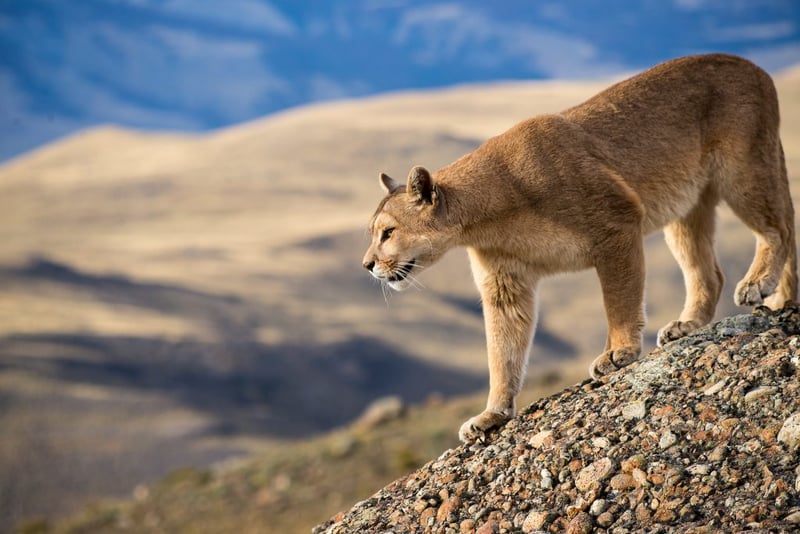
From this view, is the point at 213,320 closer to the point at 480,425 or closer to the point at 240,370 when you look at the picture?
the point at 240,370

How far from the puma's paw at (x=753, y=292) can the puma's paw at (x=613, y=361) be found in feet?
3.96

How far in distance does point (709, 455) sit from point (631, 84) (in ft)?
14.8

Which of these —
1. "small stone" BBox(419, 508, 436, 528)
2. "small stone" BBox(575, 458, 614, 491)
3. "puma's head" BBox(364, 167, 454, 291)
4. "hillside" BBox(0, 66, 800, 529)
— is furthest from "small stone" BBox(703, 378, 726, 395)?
"hillside" BBox(0, 66, 800, 529)

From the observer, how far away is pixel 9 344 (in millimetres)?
63875

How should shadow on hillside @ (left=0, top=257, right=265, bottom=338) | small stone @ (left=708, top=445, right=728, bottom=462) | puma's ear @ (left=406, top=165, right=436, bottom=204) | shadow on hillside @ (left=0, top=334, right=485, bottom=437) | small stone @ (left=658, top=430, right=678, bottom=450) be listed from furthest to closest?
1. shadow on hillside @ (left=0, top=257, right=265, bottom=338)
2. shadow on hillside @ (left=0, top=334, right=485, bottom=437)
3. puma's ear @ (left=406, top=165, right=436, bottom=204)
4. small stone @ (left=658, top=430, right=678, bottom=450)
5. small stone @ (left=708, top=445, right=728, bottom=462)

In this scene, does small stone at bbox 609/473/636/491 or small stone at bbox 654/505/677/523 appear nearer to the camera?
small stone at bbox 654/505/677/523

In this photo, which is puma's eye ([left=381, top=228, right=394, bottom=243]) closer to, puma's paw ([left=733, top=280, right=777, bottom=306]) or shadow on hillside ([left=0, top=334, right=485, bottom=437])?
puma's paw ([left=733, top=280, right=777, bottom=306])

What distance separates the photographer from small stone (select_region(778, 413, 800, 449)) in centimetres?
732

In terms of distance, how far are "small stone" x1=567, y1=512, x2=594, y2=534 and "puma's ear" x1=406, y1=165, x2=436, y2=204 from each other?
3.46 m

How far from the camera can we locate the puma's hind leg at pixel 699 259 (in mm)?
10789

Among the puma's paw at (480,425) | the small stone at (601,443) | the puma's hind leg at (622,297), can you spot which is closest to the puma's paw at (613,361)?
the puma's hind leg at (622,297)

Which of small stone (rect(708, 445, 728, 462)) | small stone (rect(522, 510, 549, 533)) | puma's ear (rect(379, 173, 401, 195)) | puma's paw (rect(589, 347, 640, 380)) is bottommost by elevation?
small stone (rect(708, 445, 728, 462))

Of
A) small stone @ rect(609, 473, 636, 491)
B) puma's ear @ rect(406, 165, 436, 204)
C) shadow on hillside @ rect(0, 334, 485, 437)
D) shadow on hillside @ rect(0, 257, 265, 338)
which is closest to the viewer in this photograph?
small stone @ rect(609, 473, 636, 491)

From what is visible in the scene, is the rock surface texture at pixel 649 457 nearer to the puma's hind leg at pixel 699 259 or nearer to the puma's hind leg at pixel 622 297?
the puma's hind leg at pixel 622 297
